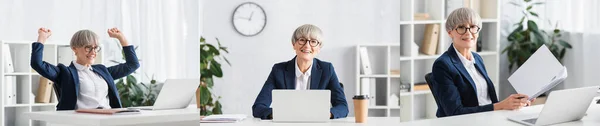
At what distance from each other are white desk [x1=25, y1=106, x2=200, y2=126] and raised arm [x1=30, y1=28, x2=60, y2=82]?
0.52 feet

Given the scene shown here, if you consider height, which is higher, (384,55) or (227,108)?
(384,55)

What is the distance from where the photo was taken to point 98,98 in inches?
115

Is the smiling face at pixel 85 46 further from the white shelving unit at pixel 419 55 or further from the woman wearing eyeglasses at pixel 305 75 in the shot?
the white shelving unit at pixel 419 55

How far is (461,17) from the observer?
3.96 m

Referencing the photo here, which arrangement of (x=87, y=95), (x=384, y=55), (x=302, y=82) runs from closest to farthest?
(x=87, y=95) < (x=302, y=82) < (x=384, y=55)

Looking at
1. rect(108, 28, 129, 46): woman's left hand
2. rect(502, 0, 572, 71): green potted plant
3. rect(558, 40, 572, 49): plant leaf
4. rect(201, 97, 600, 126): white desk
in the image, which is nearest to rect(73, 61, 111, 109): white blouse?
rect(108, 28, 129, 46): woman's left hand

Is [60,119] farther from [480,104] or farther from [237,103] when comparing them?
[480,104]

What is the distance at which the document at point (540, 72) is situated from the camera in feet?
10.2

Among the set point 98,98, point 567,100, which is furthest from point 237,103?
point 567,100

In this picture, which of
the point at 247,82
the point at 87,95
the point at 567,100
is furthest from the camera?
the point at 247,82

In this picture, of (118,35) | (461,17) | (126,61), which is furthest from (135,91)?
(461,17)

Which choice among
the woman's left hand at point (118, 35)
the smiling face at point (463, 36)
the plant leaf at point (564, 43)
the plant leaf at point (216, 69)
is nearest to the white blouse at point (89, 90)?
the woman's left hand at point (118, 35)

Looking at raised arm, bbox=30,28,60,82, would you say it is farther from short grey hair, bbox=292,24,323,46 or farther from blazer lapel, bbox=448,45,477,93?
blazer lapel, bbox=448,45,477,93

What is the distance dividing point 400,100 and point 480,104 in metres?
0.48
